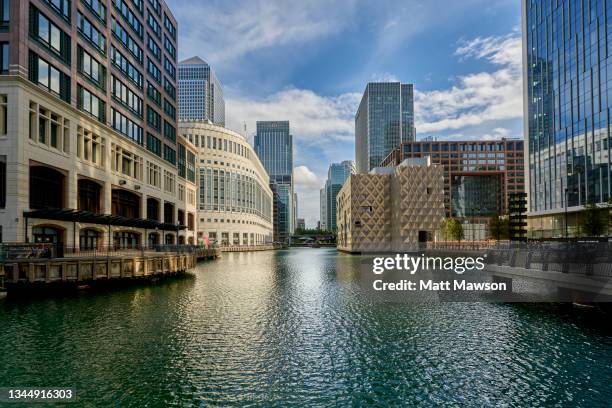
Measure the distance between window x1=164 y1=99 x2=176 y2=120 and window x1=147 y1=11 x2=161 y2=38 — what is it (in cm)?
1278

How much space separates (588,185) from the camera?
7475 cm

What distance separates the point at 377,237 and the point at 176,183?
195 feet

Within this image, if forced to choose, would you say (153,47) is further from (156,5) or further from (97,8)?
(97,8)

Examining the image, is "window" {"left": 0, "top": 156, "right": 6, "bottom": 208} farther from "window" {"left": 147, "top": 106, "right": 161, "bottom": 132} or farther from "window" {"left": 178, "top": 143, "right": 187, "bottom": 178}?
"window" {"left": 178, "top": 143, "right": 187, "bottom": 178}

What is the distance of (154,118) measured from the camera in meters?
73.6

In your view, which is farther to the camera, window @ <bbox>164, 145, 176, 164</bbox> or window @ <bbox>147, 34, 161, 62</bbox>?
window @ <bbox>164, 145, 176, 164</bbox>

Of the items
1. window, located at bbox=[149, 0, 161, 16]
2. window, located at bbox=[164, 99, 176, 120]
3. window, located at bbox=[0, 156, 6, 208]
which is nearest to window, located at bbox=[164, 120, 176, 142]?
window, located at bbox=[164, 99, 176, 120]

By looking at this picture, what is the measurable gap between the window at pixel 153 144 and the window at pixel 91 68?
17.1 m

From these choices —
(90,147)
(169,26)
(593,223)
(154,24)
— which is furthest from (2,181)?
(593,223)

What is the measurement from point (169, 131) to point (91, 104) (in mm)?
31280

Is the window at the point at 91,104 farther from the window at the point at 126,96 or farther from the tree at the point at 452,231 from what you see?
the tree at the point at 452,231

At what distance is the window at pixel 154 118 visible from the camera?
7100 centimetres

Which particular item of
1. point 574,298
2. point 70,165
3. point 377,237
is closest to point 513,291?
point 574,298

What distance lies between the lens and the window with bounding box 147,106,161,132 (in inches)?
2795
